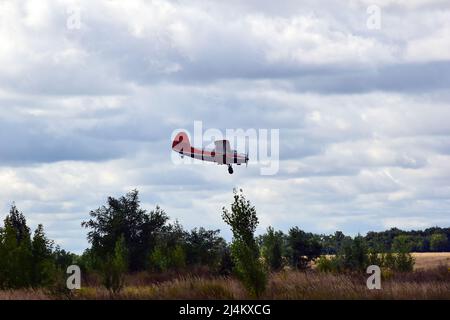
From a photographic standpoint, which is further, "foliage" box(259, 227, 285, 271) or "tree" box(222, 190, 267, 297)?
"foliage" box(259, 227, 285, 271)

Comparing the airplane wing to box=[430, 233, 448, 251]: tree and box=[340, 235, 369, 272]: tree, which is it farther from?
box=[430, 233, 448, 251]: tree

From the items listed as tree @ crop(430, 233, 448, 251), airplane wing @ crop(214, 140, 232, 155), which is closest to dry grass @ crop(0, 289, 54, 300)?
airplane wing @ crop(214, 140, 232, 155)

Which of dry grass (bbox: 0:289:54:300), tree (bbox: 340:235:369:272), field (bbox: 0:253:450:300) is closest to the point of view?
field (bbox: 0:253:450:300)

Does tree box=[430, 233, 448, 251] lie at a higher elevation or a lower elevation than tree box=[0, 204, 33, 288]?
higher

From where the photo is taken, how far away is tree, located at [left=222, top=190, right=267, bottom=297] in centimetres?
3434

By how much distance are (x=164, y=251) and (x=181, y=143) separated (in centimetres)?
1172

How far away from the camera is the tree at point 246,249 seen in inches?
1352

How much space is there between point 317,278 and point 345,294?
12.0 ft

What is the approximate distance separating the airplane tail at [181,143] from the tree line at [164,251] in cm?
891

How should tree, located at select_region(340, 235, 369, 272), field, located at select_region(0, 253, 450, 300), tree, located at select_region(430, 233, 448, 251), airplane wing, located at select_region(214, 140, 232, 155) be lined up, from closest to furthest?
field, located at select_region(0, 253, 450, 300), airplane wing, located at select_region(214, 140, 232, 155), tree, located at select_region(340, 235, 369, 272), tree, located at select_region(430, 233, 448, 251)

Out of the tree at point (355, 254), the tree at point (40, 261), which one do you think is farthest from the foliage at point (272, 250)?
the tree at point (40, 261)

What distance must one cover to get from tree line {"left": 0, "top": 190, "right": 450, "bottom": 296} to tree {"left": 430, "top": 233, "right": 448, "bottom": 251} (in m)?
106

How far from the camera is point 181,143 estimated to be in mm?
84250
